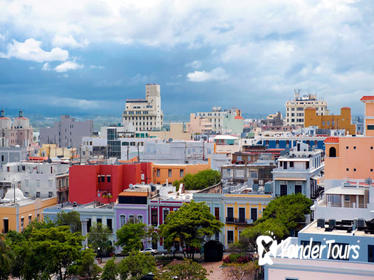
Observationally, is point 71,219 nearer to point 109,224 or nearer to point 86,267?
point 109,224

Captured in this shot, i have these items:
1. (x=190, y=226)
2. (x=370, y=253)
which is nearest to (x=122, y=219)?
(x=190, y=226)

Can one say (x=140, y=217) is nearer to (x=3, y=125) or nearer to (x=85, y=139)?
(x=85, y=139)

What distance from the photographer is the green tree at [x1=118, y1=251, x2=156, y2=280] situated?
4831 cm

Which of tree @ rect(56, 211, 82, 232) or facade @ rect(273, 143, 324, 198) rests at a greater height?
facade @ rect(273, 143, 324, 198)

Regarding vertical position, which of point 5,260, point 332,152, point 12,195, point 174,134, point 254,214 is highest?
point 174,134

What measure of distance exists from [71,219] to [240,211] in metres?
17.2

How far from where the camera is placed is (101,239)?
6238 cm

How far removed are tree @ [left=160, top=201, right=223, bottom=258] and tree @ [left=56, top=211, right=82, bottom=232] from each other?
35.1 ft

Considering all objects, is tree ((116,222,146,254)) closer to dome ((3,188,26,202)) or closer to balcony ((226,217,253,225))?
balcony ((226,217,253,225))

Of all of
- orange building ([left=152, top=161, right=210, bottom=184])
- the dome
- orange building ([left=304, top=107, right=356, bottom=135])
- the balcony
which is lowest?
the balcony

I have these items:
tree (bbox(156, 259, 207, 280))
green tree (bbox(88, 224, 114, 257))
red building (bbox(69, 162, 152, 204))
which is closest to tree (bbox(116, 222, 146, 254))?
green tree (bbox(88, 224, 114, 257))

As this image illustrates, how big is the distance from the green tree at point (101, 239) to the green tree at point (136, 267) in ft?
43.0

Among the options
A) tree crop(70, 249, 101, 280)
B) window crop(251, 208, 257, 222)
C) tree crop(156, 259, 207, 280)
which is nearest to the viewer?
tree crop(156, 259, 207, 280)

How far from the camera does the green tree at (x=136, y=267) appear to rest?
48.3 meters
